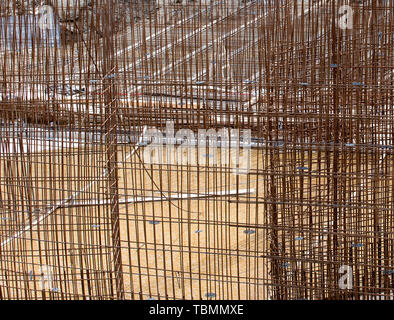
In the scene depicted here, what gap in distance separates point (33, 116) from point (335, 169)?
136 centimetres

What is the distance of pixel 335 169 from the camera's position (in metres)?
2.21

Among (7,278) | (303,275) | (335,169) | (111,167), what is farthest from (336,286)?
(7,278)

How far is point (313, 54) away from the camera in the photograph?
88.9 inches

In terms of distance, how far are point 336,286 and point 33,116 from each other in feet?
5.02

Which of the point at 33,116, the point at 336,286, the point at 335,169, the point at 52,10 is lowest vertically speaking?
the point at 336,286

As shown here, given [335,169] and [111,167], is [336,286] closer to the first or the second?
[335,169]

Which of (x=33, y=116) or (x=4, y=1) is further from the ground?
(x=4, y=1)
